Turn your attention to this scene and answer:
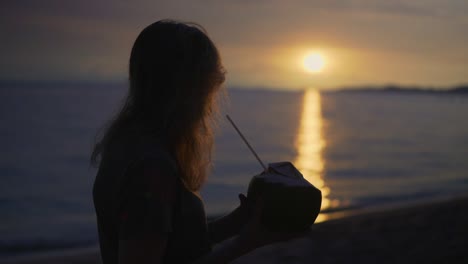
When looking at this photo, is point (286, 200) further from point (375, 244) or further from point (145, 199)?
point (375, 244)

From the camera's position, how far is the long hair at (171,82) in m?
1.51

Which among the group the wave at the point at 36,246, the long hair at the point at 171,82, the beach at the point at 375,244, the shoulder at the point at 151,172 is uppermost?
the long hair at the point at 171,82

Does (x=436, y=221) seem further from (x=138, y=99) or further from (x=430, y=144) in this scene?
(x=430, y=144)

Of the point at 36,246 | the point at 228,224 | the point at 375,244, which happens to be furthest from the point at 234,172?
the point at 228,224

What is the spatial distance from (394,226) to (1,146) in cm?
2242

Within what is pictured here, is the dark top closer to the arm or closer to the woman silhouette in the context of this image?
the woman silhouette

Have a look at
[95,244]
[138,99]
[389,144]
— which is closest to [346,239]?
[95,244]

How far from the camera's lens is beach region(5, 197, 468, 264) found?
525 cm

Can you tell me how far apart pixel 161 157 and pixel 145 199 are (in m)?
0.12

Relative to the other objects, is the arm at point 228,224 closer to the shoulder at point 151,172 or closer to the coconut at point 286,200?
the coconut at point 286,200

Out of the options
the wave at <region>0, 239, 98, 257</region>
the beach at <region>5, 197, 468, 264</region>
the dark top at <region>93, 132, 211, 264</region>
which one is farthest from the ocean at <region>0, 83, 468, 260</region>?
the beach at <region>5, 197, 468, 264</region>

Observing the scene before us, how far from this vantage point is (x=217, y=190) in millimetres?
13883

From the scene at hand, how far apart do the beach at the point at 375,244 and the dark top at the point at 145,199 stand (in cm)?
329

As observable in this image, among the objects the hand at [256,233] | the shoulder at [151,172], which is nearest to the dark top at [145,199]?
the shoulder at [151,172]
